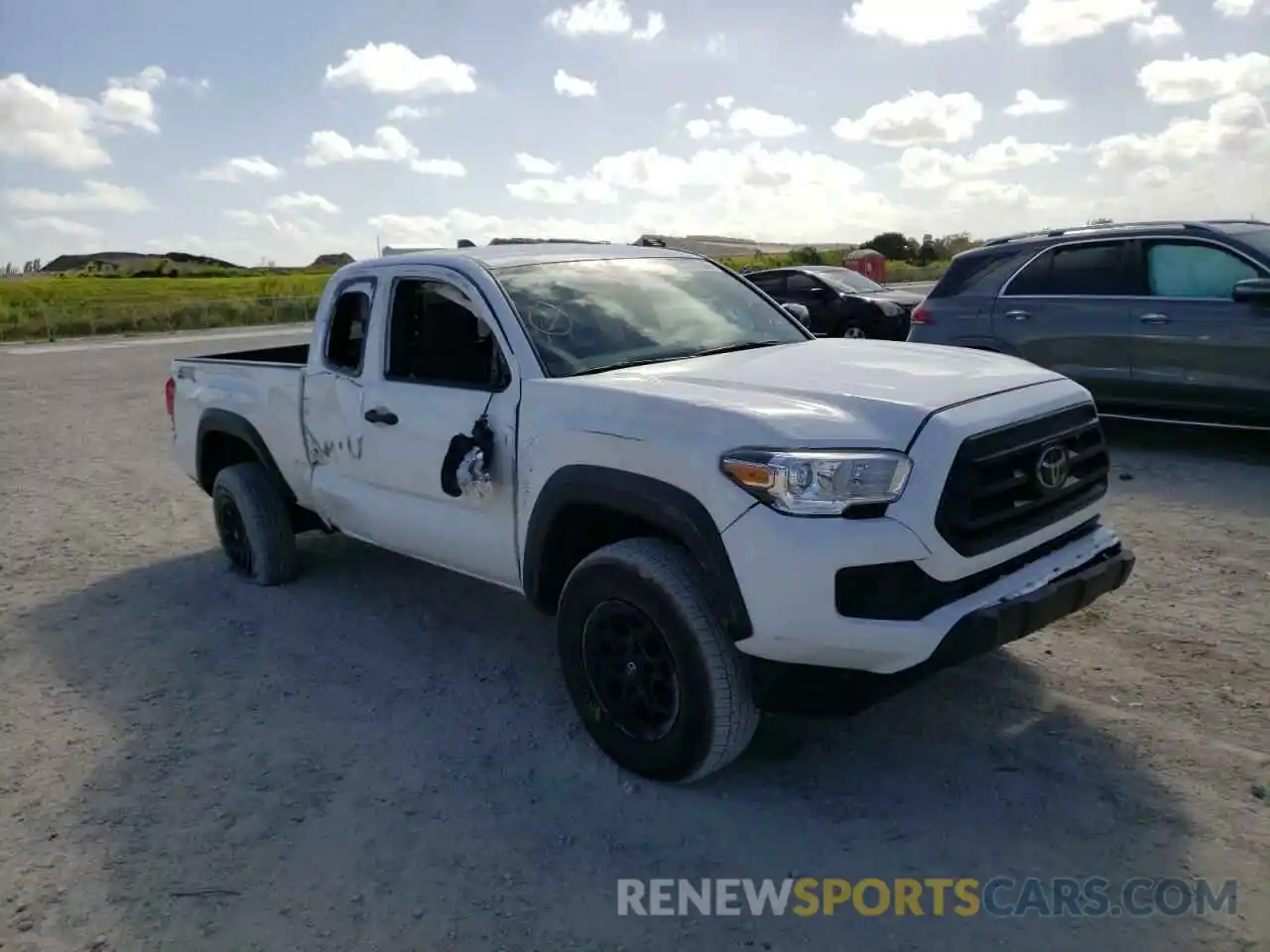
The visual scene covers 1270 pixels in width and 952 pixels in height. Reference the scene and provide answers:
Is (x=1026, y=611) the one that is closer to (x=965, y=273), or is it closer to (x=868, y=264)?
(x=965, y=273)

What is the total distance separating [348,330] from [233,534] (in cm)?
176

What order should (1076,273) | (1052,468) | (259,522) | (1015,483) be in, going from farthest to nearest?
(1076,273), (259,522), (1052,468), (1015,483)

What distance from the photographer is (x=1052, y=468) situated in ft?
11.3

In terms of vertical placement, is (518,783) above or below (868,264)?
below

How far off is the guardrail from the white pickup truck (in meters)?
27.5

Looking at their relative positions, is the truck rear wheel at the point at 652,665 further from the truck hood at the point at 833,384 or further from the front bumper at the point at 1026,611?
the front bumper at the point at 1026,611

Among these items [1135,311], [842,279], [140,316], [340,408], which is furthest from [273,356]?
[140,316]

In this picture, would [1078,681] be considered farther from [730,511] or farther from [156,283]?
[156,283]

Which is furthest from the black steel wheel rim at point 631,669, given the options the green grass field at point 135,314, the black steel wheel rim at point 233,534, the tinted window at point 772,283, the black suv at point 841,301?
the green grass field at point 135,314

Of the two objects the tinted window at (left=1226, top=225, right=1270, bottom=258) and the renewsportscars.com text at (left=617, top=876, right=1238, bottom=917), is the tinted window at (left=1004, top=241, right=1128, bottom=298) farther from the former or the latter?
the renewsportscars.com text at (left=617, top=876, right=1238, bottom=917)

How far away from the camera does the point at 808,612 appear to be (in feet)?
9.81

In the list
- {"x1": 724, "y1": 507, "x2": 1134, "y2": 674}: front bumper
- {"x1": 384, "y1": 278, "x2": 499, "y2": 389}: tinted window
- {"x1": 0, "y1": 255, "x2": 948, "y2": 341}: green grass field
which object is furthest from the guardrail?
{"x1": 724, "y1": 507, "x2": 1134, "y2": 674}: front bumper

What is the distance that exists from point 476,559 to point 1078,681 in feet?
8.12

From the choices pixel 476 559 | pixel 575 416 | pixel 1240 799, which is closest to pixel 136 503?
pixel 476 559
